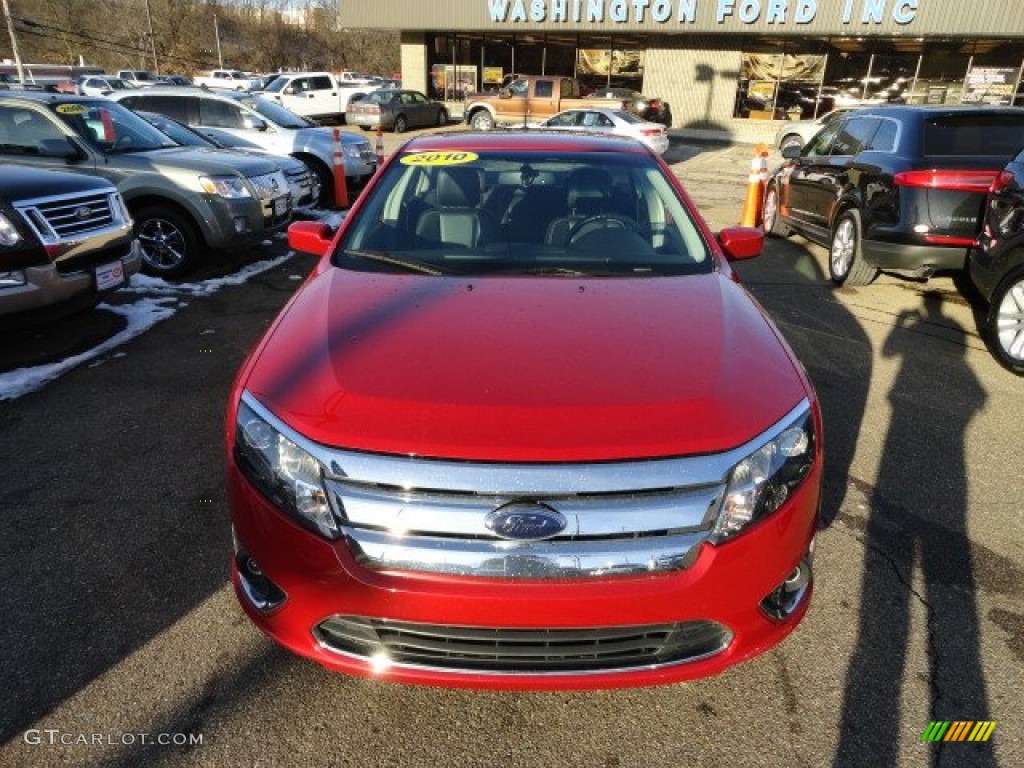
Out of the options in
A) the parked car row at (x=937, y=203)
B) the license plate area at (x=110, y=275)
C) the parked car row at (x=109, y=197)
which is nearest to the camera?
the parked car row at (x=109, y=197)

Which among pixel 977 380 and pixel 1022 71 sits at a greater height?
pixel 1022 71

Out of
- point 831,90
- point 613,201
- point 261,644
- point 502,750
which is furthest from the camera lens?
point 831,90

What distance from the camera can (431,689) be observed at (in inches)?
87.7

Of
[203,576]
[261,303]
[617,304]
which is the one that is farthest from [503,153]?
[261,303]

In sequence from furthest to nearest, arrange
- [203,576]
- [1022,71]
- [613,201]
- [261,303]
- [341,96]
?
[341,96] → [1022,71] → [261,303] → [613,201] → [203,576]

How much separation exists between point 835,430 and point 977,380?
1.59 m

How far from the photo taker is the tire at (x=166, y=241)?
22.3ft

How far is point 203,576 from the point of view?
272 centimetres

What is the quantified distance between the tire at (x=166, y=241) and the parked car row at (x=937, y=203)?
6288 millimetres

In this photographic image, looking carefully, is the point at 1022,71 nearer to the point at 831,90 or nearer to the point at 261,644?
the point at 831,90

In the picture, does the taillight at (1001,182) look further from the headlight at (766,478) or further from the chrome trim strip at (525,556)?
the chrome trim strip at (525,556)

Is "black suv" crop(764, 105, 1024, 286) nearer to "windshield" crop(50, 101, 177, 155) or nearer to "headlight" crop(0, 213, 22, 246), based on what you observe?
"headlight" crop(0, 213, 22, 246)

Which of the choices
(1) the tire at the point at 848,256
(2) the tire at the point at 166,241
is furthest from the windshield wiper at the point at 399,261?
(1) the tire at the point at 848,256

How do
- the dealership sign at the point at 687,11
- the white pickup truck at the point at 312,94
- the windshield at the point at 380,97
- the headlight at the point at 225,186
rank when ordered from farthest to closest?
the white pickup truck at the point at 312,94
the windshield at the point at 380,97
the dealership sign at the point at 687,11
the headlight at the point at 225,186
